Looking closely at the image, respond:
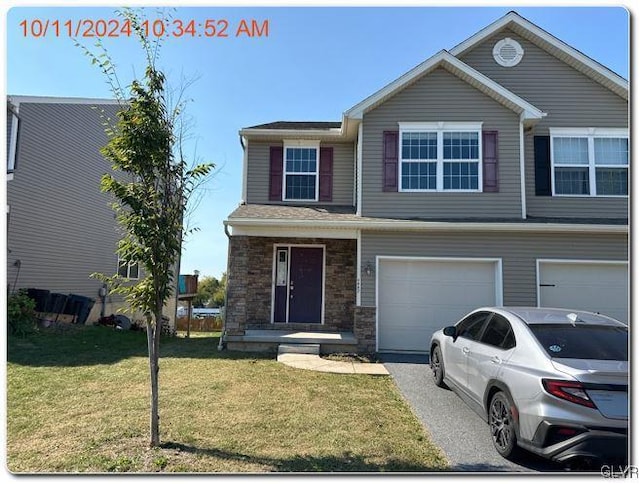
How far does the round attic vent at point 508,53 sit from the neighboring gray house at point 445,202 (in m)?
0.03

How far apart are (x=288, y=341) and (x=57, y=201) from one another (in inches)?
387

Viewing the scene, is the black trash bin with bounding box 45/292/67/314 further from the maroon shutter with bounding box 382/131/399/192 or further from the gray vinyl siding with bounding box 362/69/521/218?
the maroon shutter with bounding box 382/131/399/192

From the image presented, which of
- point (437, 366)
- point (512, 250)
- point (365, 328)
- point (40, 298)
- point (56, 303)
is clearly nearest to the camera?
point (437, 366)

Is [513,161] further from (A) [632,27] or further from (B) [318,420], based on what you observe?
(B) [318,420]

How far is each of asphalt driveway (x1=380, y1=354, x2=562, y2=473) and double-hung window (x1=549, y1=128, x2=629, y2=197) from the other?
6167mm

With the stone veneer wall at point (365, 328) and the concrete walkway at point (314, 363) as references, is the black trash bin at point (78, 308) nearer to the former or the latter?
the concrete walkway at point (314, 363)

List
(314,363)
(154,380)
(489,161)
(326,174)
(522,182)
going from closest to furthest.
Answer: (154,380) < (314,363) < (522,182) < (489,161) < (326,174)

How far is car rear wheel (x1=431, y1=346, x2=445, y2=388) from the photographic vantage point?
21.8ft

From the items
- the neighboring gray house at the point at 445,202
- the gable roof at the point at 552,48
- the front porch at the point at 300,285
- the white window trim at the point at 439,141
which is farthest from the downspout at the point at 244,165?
the gable roof at the point at 552,48

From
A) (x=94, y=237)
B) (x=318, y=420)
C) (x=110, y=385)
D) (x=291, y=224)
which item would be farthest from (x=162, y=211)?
(x=94, y=237)

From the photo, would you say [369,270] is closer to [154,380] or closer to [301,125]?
[301,125]

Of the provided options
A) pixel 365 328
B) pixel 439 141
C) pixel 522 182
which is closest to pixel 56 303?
pixel 365 328

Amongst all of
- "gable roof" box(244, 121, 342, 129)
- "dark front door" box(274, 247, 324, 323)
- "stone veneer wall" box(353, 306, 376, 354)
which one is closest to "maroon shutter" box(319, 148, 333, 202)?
"gable roof" box(244, 121, 342, 129)

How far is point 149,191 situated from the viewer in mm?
4375
